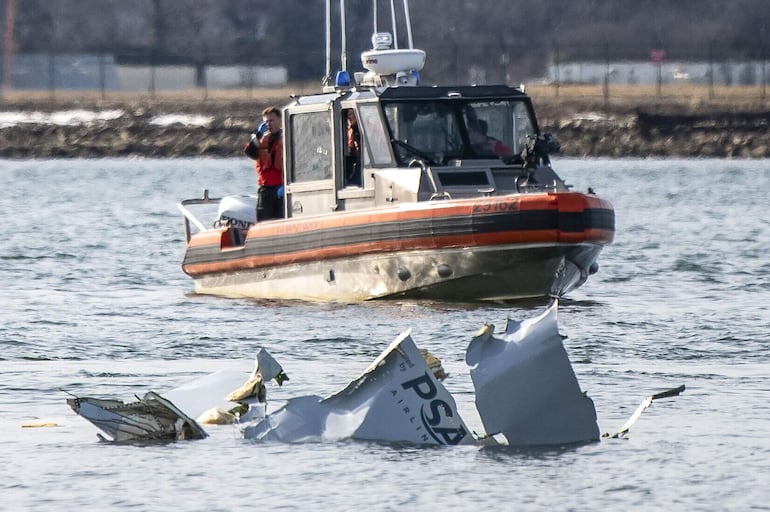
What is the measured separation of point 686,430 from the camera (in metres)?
11.0

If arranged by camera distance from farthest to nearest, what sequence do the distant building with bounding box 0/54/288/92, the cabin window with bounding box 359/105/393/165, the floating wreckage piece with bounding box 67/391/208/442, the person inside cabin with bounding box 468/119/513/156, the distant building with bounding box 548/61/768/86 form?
the distant building with bounding box 0/54/288/92, the distant building with bounding box 548/61/768/86, the person inside cabin with bounding box 468/119/513/156, the cabin window with bounding box 359/105/393/165, the floating wreckage piece with bounding box 67/391/208/442

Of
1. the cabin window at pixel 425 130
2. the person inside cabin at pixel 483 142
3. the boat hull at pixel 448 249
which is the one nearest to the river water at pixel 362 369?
the boat hull at pixel 448 249

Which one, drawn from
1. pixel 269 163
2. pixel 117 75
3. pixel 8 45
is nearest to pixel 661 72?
pixel 117 75

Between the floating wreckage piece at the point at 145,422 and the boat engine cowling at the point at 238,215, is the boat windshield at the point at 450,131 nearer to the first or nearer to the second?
the boat engine cowling at the point at 238,215

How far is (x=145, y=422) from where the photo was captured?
10.7 m

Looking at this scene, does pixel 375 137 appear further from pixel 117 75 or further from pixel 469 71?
pixel 469 71

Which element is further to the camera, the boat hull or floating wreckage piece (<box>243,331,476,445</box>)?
the boat hull

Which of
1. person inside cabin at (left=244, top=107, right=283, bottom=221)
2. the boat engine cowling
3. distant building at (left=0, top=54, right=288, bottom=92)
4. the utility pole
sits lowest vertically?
the boat engine cowling

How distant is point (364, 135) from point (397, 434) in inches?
308

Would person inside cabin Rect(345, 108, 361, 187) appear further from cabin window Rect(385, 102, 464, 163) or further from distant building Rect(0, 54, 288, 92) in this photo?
distant building Rect(0, 54, 288, 92)

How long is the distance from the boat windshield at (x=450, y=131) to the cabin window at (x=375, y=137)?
8cm

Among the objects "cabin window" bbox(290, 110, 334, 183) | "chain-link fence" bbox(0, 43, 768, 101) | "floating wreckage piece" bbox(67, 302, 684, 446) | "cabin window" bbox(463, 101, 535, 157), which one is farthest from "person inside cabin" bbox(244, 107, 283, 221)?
"chain-link fence" bbox(0, 43, 768, 101)

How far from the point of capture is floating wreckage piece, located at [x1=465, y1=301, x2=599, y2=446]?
990 cm

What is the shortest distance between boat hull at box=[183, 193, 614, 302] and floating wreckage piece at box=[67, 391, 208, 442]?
616cm
